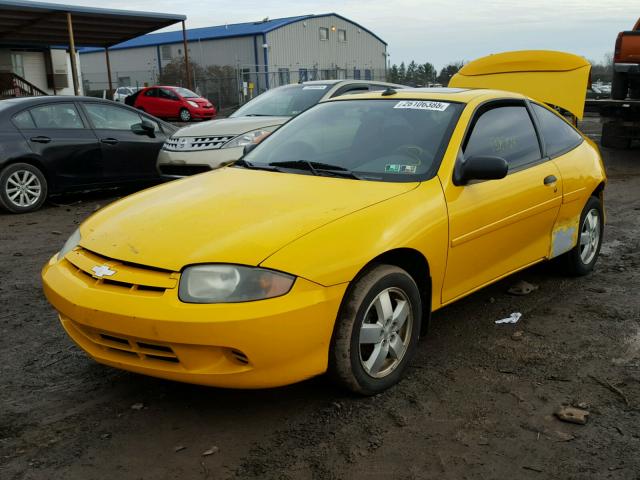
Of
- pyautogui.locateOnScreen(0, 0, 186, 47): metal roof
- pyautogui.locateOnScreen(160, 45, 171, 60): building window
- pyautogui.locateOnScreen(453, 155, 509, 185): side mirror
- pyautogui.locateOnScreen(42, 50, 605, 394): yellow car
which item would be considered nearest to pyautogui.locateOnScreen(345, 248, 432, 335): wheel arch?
pyautogui.locateOnScreen(42, 50, 605, 394): yellow car

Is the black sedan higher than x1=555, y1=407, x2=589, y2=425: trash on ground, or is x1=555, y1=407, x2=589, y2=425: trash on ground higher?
the black sedan

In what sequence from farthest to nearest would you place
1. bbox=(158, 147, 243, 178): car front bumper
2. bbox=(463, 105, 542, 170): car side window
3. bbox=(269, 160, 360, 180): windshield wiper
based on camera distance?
bbox=(158, 147, 243, 178): car front bumper
bbox=(463, 105, 542, 170): car side window
bbox=(269, 160, 360, 180): windshield wiper

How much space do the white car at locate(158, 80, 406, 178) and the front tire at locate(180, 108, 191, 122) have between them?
67.0ft

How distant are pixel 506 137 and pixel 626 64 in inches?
376

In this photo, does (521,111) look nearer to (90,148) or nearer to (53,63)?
(90,148)

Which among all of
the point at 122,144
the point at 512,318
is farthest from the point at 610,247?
the point at 122,144

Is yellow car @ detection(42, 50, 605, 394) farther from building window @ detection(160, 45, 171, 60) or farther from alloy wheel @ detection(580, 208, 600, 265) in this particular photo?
building window @ detection(160, 45, 171, 60)

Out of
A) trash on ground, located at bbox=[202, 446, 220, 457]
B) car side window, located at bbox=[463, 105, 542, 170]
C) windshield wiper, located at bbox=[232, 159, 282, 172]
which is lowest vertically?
trash on ground, located at bbox=[202, 446, 220, 457]

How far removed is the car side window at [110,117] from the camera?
8898mm

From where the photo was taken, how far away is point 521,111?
4785 mm

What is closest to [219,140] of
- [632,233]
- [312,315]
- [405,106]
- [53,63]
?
[405,106]

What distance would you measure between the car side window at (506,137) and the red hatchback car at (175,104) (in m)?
25.1

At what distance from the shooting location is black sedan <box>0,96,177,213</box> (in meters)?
8.16

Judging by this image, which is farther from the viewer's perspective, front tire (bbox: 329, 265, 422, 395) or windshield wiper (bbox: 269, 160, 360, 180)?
windshield wiper (bbox: 269, 160, 360, 180)
